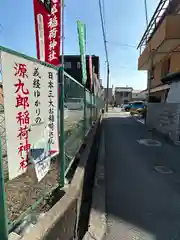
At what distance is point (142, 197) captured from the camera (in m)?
3.21

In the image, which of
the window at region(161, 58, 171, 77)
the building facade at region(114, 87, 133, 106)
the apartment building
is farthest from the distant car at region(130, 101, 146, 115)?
the building facade at region(114, 87, 133, 106)

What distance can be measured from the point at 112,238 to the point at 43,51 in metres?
2.96

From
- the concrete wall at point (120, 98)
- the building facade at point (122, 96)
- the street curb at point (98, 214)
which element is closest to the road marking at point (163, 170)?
the street curb at point (98, 214)

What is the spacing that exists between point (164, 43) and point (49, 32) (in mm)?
10903

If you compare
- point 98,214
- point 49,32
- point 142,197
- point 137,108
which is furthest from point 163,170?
point 137,108

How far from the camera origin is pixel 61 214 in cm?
185

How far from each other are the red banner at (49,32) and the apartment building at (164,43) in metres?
8.83

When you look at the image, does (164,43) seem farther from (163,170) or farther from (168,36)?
(163,170)

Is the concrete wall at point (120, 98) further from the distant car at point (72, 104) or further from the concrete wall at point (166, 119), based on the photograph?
the distant car at point (72, 104)

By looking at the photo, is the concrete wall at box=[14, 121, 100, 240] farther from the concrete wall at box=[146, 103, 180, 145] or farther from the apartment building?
the apartment building

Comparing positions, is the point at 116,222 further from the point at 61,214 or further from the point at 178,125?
the point at 178,125

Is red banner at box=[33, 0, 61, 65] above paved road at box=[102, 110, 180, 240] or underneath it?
above

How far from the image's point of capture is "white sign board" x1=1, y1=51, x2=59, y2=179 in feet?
4.49

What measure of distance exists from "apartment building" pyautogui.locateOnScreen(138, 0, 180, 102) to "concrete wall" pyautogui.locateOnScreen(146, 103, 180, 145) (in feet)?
7.30
